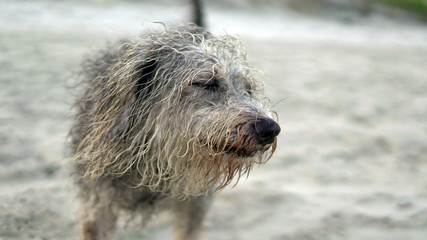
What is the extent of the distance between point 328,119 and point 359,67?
13.0 feet

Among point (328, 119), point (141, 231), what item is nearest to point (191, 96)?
point (141, 231)

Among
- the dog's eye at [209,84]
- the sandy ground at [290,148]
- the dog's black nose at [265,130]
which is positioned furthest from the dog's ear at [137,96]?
the sandy ground at [290,148]

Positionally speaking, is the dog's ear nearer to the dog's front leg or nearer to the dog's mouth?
the dog's mouth

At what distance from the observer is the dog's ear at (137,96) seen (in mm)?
2701

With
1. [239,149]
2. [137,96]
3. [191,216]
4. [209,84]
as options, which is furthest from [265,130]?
[191,216]

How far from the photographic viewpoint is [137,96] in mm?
2766

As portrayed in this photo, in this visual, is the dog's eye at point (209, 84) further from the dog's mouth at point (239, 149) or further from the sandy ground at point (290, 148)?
the sandy ground at point (290, 148)

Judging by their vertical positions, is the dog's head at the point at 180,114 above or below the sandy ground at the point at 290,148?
above

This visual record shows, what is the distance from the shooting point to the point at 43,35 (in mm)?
8828

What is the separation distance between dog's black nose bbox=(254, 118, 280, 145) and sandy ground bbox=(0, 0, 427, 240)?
95 cm

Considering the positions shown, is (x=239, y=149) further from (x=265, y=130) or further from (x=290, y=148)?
(x=290, y=148)

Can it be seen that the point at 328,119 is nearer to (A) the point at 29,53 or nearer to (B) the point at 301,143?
(B) the point at 301,143

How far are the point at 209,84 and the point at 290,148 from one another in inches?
109

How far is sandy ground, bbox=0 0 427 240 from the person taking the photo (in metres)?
3.76
